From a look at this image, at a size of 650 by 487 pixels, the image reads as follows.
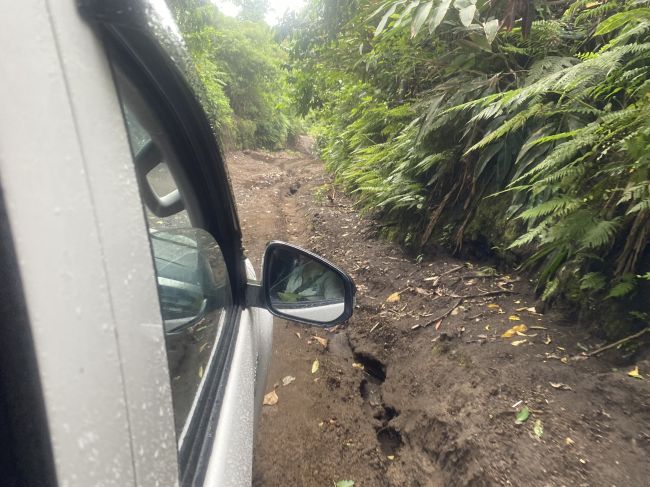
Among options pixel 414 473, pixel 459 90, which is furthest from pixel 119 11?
pixel 459 90

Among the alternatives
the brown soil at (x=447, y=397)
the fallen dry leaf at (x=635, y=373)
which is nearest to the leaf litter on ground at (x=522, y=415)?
the brown soil at (x=447, y=397)

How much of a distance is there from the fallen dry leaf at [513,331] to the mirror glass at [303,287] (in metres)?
1.38

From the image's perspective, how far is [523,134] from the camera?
3166 millimetres

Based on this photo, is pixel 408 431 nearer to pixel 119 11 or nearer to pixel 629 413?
pixel 629 413

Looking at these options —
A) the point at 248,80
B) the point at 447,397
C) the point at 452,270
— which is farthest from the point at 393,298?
the point at 248,80

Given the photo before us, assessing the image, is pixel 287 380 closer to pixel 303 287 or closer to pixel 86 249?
pixel 303 287

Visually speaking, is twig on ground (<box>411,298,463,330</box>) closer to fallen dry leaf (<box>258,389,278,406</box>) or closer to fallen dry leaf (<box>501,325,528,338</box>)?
fallen dry leaf (<box>501,325,528,338</box>)

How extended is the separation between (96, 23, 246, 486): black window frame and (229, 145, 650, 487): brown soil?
1138mm

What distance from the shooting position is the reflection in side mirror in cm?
151

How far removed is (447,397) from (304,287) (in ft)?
3.82

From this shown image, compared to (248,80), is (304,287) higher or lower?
lower

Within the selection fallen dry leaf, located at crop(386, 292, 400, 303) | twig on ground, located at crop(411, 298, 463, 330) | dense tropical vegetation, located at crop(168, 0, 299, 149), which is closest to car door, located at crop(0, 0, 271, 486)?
twig on ground, located at crop(411, 298, 463, 330)

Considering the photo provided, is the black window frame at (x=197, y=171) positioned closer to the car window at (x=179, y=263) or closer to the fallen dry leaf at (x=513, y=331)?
the car window at (x=179, y=263)

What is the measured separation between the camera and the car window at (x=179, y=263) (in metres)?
0.82
